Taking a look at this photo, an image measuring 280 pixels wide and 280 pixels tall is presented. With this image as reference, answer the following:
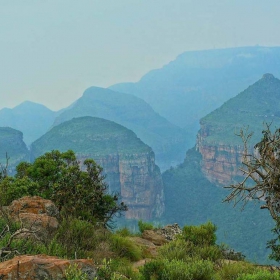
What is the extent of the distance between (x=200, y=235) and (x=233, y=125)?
10433cm

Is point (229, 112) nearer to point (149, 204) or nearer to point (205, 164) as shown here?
point (205, 164)

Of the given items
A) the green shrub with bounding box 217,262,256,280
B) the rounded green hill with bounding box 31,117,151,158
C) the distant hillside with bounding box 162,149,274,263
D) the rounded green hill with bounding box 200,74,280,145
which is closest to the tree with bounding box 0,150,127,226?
the green shrub with bounding box 217,262,256,280

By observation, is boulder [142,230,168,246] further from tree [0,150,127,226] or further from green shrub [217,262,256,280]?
green shrub [217,262,256,280]

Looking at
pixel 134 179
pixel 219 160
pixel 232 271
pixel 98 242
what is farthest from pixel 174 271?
pixel 219 160

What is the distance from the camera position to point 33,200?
1239 centimetres

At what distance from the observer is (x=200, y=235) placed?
13.7m

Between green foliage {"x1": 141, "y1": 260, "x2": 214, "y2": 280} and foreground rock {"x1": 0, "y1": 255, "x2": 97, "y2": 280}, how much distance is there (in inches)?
82.5

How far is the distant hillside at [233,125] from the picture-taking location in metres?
105

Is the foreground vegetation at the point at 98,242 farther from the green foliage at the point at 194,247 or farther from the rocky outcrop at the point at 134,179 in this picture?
the rocky outcrop at the point at 134,179

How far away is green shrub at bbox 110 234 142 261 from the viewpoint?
11.5m

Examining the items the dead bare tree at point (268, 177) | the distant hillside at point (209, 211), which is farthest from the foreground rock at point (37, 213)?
the distant hillside at point (209, 211)

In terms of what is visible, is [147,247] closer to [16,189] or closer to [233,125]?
[16,189]

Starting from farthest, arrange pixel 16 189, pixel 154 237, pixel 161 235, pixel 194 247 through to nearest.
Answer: pixel 161 235
pixel 154 237
pixel 16 189
pixel 194 247

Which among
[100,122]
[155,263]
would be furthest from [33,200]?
[100,122]
